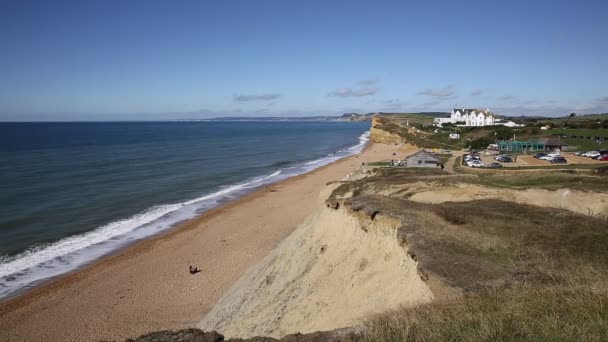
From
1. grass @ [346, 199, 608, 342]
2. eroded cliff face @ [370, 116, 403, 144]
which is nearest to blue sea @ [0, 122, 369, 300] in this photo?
grass @ [346, 199, 608, 342]

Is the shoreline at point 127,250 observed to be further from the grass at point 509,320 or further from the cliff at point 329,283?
the grass at point 509,320

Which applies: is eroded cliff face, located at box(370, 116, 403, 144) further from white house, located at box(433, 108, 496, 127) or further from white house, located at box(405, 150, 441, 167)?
white house, located at box(405, 150, 441, 167)

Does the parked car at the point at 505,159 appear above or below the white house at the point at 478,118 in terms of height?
below

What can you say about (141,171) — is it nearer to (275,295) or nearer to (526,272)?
(275,295)

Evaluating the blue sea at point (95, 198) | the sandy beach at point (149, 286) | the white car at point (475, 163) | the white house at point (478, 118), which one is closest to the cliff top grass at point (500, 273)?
the sandy beach at point (149, 286)

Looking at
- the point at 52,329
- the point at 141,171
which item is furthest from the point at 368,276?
the point at 141,171

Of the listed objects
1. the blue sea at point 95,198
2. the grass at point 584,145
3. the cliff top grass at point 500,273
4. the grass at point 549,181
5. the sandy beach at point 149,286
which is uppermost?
the cliff top grass at point 500,273

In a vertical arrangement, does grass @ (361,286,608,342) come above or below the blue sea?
above
